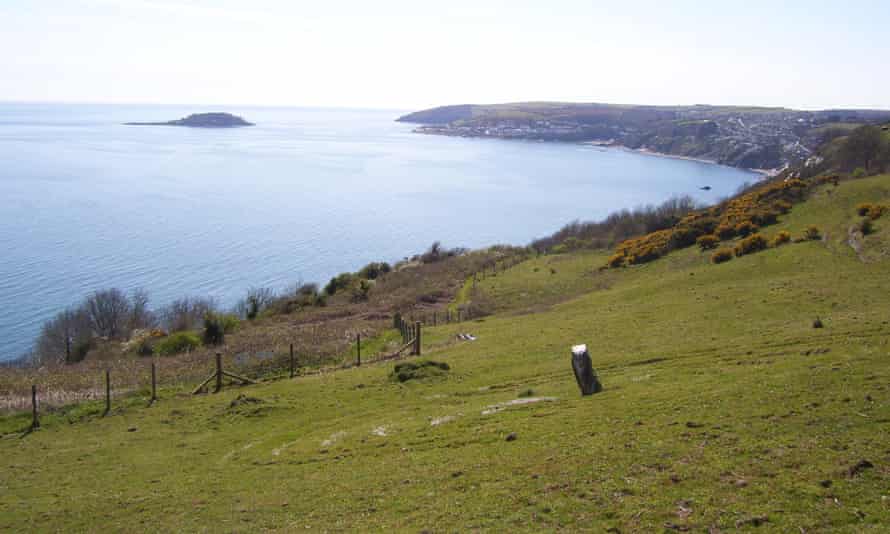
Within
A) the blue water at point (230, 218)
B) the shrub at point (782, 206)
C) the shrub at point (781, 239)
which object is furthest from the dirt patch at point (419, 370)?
the blue water at point (230, 218)

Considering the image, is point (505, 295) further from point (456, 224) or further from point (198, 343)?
point (456, 224)

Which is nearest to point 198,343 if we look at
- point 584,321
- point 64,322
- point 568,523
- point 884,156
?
point 64,322

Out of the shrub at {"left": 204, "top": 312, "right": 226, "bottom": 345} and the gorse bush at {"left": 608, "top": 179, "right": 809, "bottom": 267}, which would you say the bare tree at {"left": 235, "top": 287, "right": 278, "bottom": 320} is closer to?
the shrub at {"left": 204, "top": 312, "right": 226, "bottom": 345}

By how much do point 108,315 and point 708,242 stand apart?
51.7 meters

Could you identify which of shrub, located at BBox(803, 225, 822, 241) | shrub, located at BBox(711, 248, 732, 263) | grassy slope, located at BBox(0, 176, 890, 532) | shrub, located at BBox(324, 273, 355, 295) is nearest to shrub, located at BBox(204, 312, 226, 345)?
grassy slope, located at BBox(0, 176, 890, 532)

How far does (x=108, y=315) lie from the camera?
58469mm

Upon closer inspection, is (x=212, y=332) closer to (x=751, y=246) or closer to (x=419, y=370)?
(x=419, y=370)

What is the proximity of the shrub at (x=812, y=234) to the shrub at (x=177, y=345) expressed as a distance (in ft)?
133

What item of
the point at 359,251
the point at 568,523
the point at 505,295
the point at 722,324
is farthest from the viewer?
the point at 359,251

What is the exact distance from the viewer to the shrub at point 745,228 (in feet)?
164

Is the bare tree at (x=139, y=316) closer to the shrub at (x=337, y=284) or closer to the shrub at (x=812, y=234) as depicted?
the shrub at (x=337, y=284)

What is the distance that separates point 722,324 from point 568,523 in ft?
59.0

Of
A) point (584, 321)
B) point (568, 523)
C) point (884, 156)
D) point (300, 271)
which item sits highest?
point (884, 156)

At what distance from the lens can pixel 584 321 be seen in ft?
108
